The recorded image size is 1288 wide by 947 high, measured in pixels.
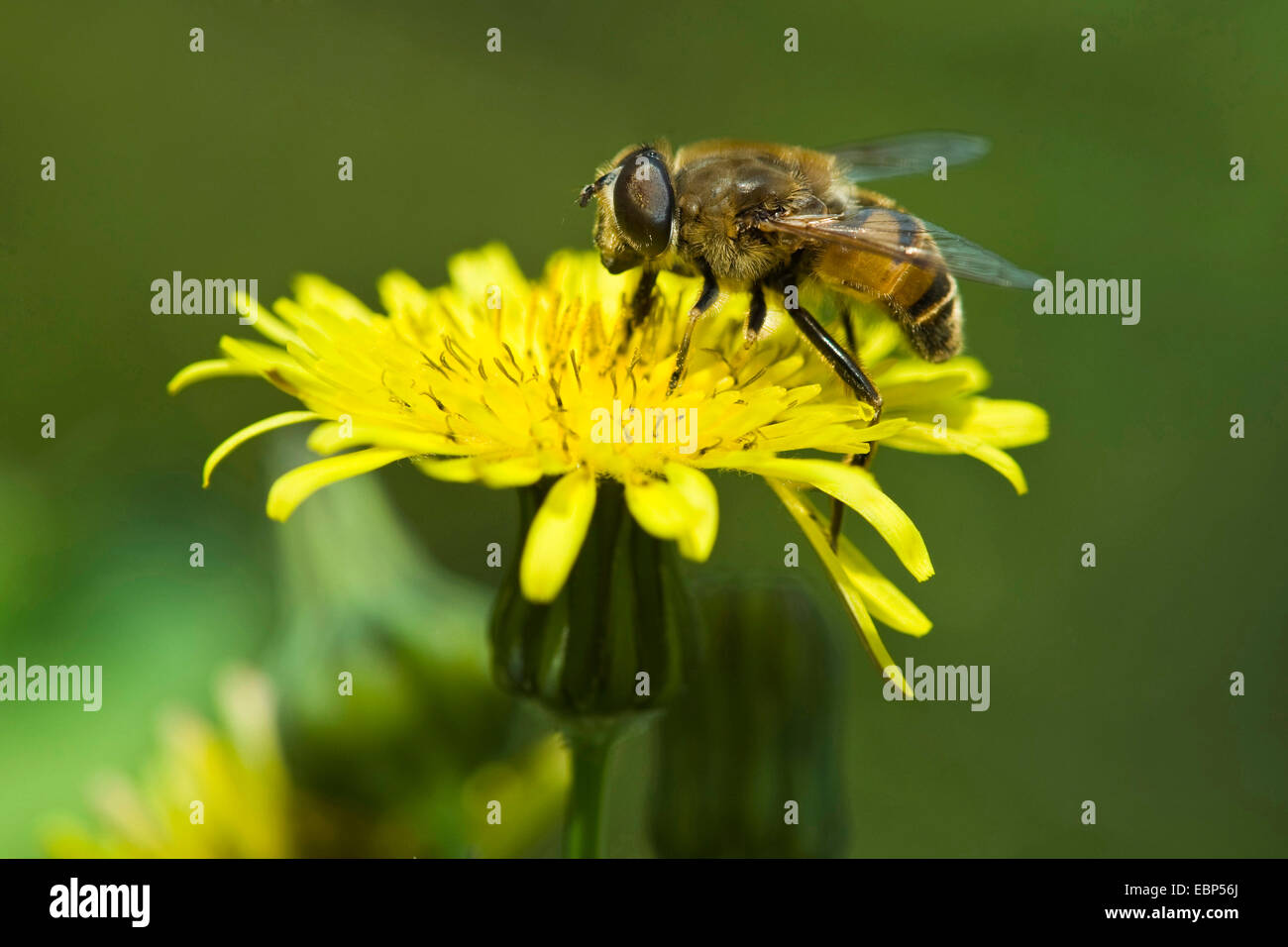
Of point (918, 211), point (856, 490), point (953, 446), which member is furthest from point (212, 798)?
point (918, 211)

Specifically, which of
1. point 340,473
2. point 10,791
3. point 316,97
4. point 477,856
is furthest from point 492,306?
point 316,97

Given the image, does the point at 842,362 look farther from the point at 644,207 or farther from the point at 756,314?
the point at 644,207

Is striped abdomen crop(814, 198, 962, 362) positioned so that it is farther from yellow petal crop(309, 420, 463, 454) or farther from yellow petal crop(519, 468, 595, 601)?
yellow petal crop(309, 420, 463, 454)

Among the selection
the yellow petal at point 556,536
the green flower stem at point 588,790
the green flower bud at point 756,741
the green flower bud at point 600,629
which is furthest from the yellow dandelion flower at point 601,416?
the green flower bud at point 756,741

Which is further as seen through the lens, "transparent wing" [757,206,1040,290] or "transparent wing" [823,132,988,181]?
"transparent wing" [823,132,988,181]

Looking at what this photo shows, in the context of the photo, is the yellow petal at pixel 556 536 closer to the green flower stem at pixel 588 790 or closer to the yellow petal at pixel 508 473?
the yellow petal at pixel 508 473

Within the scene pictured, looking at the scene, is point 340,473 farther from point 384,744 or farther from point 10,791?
point 10,791

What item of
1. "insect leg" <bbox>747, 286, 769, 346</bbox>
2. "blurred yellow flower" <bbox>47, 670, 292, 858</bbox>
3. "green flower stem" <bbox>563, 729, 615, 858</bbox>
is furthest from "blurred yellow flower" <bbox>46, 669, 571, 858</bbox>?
"insect leg" <bbox>747, 286, 769, 346</bbox>

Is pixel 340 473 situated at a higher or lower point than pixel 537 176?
lower
